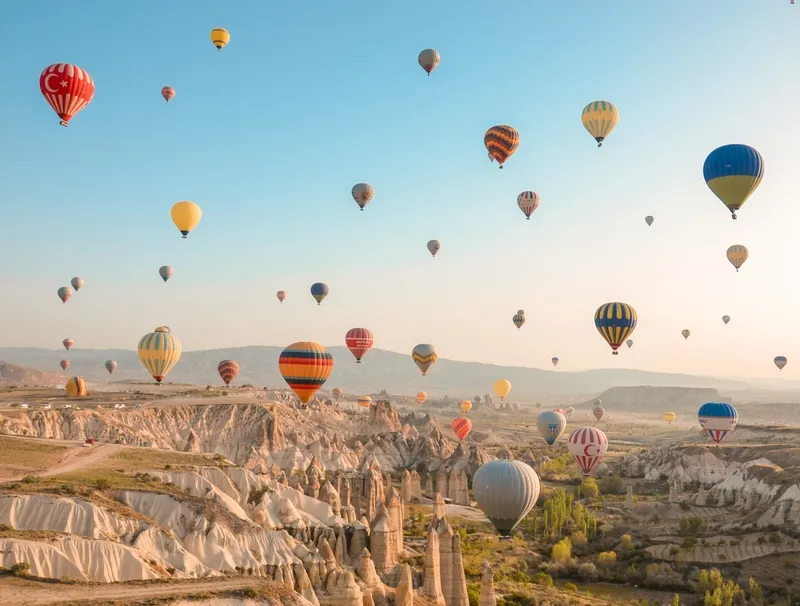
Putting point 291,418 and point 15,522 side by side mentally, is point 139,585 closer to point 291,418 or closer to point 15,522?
point 15,522

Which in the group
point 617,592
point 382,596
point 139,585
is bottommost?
point 617,592

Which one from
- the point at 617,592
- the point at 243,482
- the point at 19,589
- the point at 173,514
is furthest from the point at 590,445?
the point at 19,589

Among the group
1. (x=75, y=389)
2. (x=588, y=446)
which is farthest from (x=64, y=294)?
(x=588, y=446)

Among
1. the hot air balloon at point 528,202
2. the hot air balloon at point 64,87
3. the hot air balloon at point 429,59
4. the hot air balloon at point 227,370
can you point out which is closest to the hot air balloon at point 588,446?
the hot air balloon at point 528,202

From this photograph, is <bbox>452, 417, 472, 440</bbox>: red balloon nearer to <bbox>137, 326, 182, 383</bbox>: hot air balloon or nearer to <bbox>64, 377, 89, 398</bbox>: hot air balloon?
<bbox>64, 377, 89, 398</bbox>: hot air balloon

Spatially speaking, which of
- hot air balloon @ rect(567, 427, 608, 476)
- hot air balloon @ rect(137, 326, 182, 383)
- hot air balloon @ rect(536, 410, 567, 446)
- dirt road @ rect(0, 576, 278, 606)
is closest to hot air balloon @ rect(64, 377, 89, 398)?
hot air balloon @ rect(137, 326, 182, 383)
